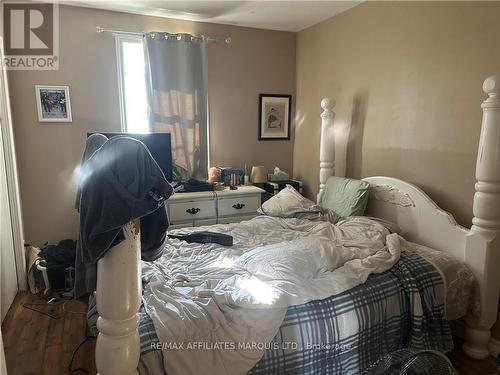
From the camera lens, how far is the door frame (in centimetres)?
264

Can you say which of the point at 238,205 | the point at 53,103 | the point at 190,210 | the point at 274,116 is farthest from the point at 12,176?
the point at 274,116

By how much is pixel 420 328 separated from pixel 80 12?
141 inches

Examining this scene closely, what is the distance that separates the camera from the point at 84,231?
1.01 metres

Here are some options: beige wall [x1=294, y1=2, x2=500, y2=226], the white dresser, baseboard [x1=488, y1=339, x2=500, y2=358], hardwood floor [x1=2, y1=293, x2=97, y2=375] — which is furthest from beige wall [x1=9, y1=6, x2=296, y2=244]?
baseboard [x1=488, y1=339, x2=500, y2=358]

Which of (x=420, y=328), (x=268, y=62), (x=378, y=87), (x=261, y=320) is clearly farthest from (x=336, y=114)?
(x=261, y=320)

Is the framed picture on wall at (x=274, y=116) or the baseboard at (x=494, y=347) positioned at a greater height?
the framed picture on wall at (x=274, y=116)

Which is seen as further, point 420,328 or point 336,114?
point 336,114

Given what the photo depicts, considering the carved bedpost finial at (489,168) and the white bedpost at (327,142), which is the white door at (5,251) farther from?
the carved bedpost finial at (489,168)

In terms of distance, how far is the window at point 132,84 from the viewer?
3.28 metres

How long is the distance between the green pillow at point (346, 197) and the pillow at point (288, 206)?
153 millimetres

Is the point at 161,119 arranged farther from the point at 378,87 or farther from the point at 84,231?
the point at 84,231

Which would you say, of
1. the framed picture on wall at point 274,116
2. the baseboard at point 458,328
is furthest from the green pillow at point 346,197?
A: the framed picture on wall at point 274,116

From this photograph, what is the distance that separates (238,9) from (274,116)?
122 centimetres

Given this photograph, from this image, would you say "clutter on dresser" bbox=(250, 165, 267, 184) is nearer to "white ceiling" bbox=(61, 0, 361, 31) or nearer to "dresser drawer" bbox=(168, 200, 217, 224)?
"dresser drawer" bbox=(168, 200, 217, 224)
